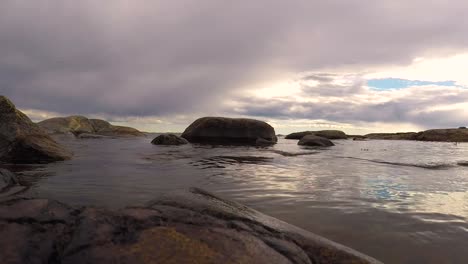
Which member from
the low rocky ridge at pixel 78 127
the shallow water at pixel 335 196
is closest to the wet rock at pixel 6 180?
the shallow water at pixel 335 196

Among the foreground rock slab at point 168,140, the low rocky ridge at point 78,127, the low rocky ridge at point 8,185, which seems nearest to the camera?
the low rocky ridge at point 8,185

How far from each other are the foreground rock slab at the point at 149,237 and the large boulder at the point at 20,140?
27.0 ft

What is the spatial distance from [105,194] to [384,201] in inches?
200

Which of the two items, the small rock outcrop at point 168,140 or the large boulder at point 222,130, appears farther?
the large boulder at point 222,130

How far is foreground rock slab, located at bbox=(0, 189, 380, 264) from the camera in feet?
7.68

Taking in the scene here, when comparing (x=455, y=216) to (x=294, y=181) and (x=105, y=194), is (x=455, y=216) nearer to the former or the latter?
(x=294, y=181)

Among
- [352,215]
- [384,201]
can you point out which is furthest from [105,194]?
[384,201]

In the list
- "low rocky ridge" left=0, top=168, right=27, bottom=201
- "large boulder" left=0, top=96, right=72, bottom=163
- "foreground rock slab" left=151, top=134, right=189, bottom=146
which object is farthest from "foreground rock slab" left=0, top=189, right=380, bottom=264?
"foreground rock slab" left=151, top=134, right=189, bottom=146

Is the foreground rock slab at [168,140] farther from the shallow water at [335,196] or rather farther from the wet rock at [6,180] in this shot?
the wet rock at [6,180]

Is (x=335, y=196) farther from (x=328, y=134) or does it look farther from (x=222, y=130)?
(x=328, y=134)

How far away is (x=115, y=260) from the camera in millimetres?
2258

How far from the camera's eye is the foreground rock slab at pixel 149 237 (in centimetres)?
234

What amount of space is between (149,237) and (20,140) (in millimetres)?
9779

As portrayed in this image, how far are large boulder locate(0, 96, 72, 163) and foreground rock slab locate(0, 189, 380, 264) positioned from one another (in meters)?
8.22
